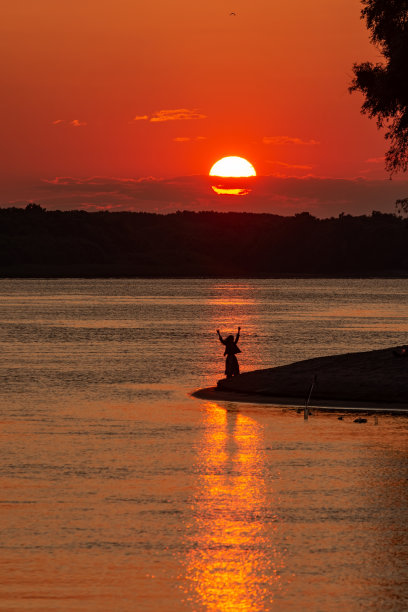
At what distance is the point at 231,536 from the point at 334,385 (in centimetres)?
1488

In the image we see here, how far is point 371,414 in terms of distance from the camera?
2305 cm

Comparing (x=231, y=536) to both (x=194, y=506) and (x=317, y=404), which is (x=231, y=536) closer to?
(x=194, y=506)

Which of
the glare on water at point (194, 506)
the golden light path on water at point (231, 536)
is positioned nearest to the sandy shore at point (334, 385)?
the glare on water at point (194, 506)

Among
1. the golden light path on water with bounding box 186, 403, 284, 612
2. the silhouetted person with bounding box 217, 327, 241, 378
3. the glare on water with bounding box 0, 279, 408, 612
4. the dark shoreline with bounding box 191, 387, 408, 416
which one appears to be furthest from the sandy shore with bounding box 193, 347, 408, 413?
the golden light path on water with bounding box 186, 403, 284, 612

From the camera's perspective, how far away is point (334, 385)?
26.1 meters

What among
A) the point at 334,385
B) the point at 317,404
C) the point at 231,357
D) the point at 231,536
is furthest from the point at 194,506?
the point at 231,357

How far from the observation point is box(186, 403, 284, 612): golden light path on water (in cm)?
938

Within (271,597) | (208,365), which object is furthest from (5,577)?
(208,365)

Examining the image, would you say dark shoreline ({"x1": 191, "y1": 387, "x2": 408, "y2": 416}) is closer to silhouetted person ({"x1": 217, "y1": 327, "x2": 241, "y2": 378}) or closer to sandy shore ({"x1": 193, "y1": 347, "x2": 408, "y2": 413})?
sandy shore ({"x1": 193, "y1": 347, "x2": 408, "y2": 413})

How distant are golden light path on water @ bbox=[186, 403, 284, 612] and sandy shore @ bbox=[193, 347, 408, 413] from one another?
6.91 m

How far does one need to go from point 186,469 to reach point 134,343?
40815 mm

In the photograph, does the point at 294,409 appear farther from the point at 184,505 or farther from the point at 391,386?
the point at 184,505

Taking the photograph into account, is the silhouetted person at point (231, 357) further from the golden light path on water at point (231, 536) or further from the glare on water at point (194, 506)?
the golden light path on water at point (231, 536)

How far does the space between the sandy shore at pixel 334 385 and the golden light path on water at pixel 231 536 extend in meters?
6.91
